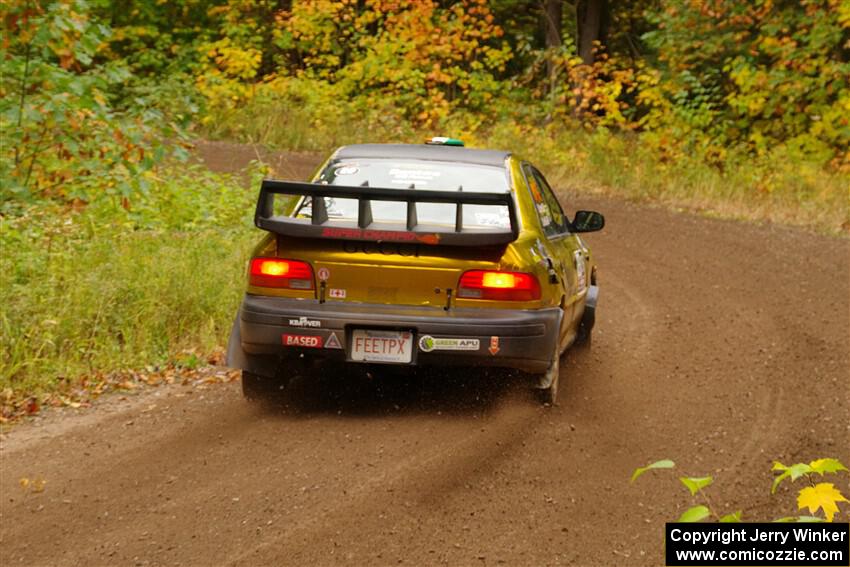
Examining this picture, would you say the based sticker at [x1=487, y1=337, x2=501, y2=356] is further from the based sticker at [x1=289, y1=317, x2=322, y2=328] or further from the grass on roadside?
the grass on roadside

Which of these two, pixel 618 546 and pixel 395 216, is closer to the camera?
pixel 618 546

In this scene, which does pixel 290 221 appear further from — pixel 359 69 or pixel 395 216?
pixel 359 69

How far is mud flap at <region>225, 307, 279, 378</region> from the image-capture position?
24.4 ft

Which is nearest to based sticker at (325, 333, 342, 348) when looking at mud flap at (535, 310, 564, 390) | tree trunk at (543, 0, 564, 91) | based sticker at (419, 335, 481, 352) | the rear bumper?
the rear bumper

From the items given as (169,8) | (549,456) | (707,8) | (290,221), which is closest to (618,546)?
(549,456)

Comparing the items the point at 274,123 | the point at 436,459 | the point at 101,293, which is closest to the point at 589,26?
the point at 274,123

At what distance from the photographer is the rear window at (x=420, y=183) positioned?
744cm

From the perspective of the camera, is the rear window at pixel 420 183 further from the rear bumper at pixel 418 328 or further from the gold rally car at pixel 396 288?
the rear bumper at pixel 418 328

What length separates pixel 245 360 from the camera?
745 centimetres

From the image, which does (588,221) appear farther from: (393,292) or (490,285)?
(393,292)

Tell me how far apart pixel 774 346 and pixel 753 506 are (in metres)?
4.23

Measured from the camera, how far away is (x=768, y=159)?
69.2 feet

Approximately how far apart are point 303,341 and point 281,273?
0.41m

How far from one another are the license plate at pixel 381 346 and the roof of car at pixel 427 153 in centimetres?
151
